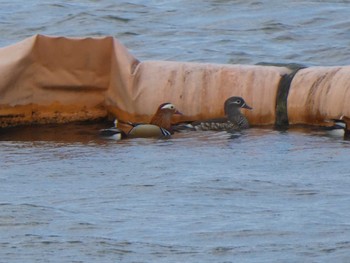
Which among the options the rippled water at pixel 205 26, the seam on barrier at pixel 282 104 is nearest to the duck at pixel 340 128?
the seam on barrier at pixel 282 104

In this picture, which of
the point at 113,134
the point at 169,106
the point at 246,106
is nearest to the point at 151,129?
the point at 113,134

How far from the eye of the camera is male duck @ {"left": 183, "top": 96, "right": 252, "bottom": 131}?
38.1 ft

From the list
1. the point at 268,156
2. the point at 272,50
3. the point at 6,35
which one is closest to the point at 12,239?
the point at 268,156

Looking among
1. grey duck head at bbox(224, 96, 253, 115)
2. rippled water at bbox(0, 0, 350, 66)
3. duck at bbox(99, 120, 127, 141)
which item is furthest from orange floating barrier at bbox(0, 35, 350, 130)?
rippled water at bbox(0, 0, 350, 66)

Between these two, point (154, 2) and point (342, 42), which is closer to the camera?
point (342, 42)

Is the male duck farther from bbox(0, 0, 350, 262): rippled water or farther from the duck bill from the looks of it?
bbox(0, 0, 350, 262): rippled water

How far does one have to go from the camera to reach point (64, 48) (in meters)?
Result: 12.1

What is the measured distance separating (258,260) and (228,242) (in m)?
0.43

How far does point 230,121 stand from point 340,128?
3.40 feet

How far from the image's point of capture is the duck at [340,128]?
37.0 ft

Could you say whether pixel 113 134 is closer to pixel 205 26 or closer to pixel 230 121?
pixel 230 121

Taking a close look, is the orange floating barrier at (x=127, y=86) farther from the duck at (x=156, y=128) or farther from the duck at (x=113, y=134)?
the duck at (x=113, y=134)

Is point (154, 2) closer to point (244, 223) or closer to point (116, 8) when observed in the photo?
point (116, 8)

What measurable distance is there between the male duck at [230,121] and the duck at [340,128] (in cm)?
81
